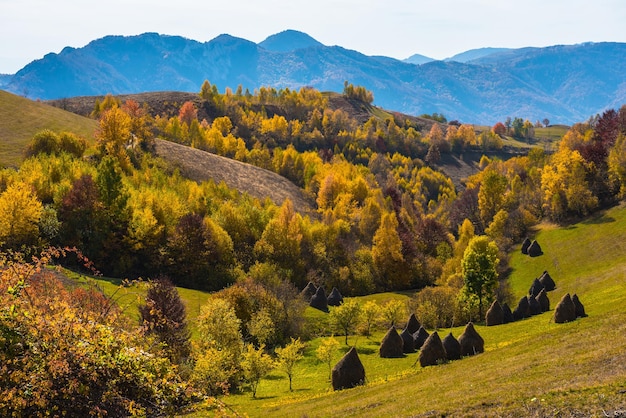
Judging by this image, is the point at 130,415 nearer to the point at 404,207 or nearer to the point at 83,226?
the point at 83,226

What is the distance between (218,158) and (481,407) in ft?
423

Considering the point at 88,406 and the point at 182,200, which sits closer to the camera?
the point at 88,406

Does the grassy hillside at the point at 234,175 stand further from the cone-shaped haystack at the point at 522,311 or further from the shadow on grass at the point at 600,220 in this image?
the cone-shaped haystack at the point at 522,311

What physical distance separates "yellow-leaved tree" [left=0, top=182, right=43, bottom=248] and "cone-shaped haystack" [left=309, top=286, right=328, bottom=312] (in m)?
43.8

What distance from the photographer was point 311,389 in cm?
4666

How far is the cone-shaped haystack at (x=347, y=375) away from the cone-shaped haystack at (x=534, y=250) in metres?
64.0

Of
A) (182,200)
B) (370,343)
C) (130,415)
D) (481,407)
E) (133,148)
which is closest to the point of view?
(130,415)

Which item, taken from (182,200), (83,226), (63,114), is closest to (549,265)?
(182,200)

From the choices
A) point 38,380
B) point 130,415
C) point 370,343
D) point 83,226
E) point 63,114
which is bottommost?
point 370,343

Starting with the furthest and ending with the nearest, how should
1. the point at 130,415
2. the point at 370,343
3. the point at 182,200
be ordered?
the point at 182,200 → the point at 370,343 → the point at 130,415

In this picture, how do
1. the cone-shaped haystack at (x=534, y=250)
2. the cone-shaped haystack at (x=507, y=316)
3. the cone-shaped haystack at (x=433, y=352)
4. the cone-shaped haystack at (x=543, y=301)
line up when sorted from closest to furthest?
1. the cone-shaped haystack at (x=433, y=352)
2. the cone-shaped haystack at (x=507, y=316)
3. the cone-shaped haystack at (x=543, y=301)
4. the cone-shaped haystack at (x=534, y=250)

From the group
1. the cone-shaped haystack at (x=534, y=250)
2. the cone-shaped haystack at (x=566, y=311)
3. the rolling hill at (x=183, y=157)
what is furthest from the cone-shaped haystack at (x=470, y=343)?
the rolling hill at (x=183, y=157)

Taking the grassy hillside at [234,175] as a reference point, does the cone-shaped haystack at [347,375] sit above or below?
below

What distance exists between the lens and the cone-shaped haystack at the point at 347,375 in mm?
Answer: 43969
